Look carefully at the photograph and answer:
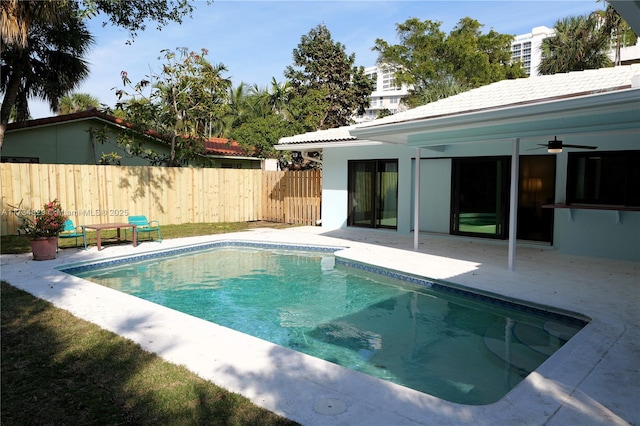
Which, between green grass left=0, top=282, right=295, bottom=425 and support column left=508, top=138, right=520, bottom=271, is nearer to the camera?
green grass left=0, top=282, right=295, bottom=425

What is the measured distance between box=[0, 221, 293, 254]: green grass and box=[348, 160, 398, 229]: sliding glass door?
2693 millimetres

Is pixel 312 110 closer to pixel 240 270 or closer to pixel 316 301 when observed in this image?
pixel 240 270

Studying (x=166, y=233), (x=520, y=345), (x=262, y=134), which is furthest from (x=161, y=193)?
(x=520, y=345)

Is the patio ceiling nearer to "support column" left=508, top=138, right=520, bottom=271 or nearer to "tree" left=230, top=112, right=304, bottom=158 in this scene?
"support column" left=508, top=138, right=520, bottom=271

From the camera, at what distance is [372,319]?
20.4 feet

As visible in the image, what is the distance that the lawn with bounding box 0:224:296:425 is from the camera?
118 inches

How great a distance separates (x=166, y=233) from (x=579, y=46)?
23490mm

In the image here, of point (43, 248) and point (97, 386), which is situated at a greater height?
point (43, 248)

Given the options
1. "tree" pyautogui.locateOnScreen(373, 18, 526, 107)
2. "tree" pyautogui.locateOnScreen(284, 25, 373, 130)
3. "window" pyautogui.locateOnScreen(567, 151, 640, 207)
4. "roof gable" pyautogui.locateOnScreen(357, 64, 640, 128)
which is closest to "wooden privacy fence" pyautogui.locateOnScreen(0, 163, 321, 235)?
"roof gable" pyautogui.locateOnScreen(357, 64, 640, 128)

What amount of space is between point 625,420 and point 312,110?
23.7 meters

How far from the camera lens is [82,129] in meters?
16.8

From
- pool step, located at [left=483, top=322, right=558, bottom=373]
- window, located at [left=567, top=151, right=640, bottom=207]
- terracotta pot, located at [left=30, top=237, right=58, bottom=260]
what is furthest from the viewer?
window, located at [left=567, top=151, right=640, bottom=207]

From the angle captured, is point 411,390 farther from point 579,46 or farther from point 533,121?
point 579,46

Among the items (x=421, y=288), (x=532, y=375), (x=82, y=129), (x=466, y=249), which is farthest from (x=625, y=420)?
(x=82, y=129)
